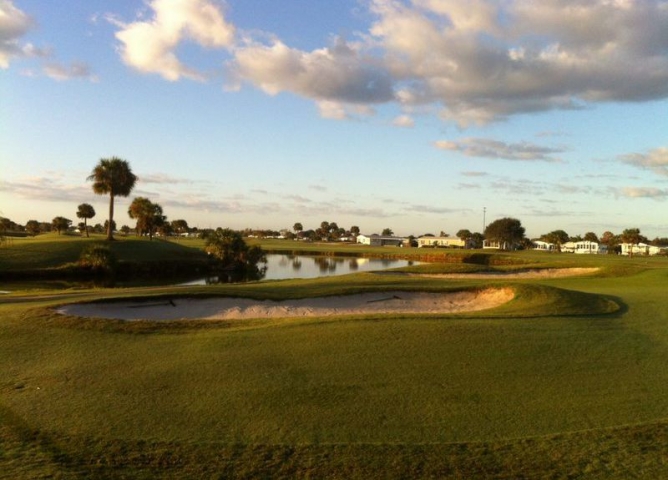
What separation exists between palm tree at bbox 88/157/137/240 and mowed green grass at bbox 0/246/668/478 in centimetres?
6149

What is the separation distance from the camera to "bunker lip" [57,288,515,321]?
60.3 feet

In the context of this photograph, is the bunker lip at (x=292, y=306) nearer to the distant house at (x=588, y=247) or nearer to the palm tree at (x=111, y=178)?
the palm tree at (x=111, y=178)

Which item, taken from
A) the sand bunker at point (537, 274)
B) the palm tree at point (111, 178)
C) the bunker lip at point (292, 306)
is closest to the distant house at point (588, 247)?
the sand bunker at point (537, 274)

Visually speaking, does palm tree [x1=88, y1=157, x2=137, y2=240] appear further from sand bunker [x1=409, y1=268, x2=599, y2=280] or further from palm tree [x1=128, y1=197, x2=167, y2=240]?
sand bunker [x1=409, y1=268, x2=599, y2=280]

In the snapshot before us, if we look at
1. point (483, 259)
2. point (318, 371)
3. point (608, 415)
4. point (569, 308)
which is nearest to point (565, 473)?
point (608, 415)

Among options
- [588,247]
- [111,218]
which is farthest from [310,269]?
[588,247]

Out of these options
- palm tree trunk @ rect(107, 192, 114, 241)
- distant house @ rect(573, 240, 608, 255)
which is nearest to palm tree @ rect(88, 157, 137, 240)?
palm tree trunk @ rect(107, 192, 114, 241)

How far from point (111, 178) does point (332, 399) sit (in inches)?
2801

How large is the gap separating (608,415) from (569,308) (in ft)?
33.5

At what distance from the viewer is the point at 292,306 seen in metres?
20.3

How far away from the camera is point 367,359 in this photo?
1162 cm

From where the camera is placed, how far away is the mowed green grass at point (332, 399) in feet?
23.3

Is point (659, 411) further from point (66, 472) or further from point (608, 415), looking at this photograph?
point (66, 472)

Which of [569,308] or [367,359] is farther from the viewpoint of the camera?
[569,308]
